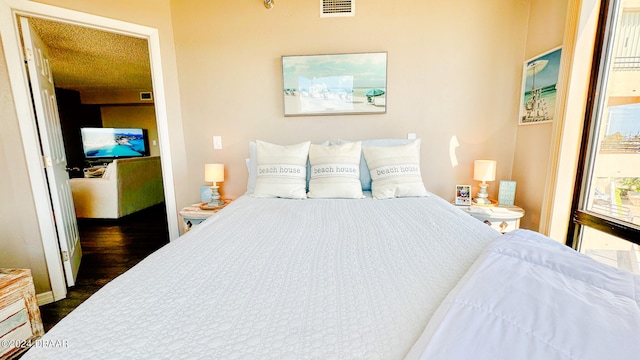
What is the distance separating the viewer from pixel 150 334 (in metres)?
0.62

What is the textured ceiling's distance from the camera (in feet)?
8.88

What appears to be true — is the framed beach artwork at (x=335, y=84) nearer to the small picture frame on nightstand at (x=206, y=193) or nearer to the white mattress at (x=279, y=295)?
the small picture frame on nightstand at (x=206, y=193)

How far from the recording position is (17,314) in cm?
145

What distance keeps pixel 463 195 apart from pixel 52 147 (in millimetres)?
3485

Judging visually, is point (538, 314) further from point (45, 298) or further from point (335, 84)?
point (45, 298)

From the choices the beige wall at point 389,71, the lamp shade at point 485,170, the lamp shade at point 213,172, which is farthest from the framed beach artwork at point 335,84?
the lamp shade at point 485,170

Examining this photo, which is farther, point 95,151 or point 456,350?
point 95,151

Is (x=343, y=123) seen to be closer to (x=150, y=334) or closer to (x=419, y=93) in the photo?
(x=419, y=93)

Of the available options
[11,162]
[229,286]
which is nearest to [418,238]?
[229,286]

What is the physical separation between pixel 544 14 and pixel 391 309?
278 centimetres

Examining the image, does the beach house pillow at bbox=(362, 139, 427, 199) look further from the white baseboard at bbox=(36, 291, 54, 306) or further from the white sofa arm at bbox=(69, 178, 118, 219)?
the white sofa arm at bbox=(69, 178, 118, 219)

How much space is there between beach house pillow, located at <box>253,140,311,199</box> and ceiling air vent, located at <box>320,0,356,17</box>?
1270mm

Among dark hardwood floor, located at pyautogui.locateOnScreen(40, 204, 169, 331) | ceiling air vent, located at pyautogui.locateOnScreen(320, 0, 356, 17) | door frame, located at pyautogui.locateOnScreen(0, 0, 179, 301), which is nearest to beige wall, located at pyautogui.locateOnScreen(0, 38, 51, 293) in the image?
door frame, located at pyautogui.locateOnScreen(0, 0, 179, 301)

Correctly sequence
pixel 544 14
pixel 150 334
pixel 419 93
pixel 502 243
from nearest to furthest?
pixel 150 334 < pixel 502 243 < pixel 544 14 < pixel 419 93
